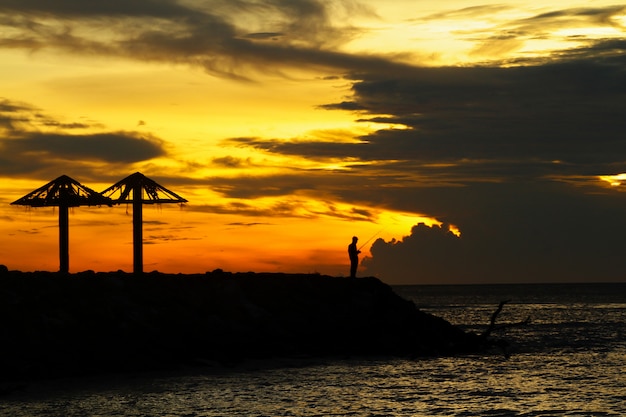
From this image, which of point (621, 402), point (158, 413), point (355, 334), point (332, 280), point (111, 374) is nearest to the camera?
point (158, 413)

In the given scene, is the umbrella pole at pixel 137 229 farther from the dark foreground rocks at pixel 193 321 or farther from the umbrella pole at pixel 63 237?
the dark foreground rocks at pixel 193 321

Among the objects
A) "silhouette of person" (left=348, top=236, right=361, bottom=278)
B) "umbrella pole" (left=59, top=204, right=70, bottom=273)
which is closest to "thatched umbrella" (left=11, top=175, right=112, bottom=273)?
"umbrella pole" (left=59, top=204, right=70, bottom=273)

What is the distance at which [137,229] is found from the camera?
49531 mm

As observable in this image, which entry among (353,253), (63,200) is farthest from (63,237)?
(353,253)

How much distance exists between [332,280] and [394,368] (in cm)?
906

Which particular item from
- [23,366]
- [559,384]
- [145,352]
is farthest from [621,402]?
[23,366]

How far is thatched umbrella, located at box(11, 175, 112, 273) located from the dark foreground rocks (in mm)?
6369

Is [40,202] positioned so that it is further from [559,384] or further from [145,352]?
[559,384]

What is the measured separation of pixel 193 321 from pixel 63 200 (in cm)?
1166

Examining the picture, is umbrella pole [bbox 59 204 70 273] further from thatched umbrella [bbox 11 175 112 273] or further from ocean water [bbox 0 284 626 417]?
ocean water [bbox 0 284 626 417]

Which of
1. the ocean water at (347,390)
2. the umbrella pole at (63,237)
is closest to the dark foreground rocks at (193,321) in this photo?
the ocean water at (347,390)

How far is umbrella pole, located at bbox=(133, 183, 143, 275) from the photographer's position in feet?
162

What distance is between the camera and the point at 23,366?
33.0 metres

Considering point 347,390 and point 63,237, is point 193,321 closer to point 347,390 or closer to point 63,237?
point 347,390
